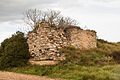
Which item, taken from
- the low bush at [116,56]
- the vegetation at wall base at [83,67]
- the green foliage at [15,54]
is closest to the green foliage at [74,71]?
the vegetation at wall base at [83,67]

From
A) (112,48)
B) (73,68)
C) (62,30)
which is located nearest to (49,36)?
(62,30)

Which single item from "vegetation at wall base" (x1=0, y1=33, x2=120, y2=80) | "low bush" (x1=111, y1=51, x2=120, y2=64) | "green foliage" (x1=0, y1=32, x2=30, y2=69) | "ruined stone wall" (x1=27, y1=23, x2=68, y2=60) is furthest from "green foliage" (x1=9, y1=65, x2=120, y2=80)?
"low bush" (x1=111, y1=51, x2=120, y2=64)

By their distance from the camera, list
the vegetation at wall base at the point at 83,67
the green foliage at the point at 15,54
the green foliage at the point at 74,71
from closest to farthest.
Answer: the green foliage at the point at 74,71
the vegetation at wall base at the point at 83,67
the green foliage at the point at 15,54

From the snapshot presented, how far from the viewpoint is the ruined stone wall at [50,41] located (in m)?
35.3

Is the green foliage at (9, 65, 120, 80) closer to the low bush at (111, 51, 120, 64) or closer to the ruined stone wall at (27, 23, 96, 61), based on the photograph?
the ruined stone wall at (27, 23, 96, 61)

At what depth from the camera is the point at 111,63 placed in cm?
3625

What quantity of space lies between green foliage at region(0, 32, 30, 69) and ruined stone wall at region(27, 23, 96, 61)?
1.87 feet

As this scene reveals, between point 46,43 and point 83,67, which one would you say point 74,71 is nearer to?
point 83,67

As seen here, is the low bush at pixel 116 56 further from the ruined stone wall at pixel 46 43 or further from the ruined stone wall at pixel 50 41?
the ruined stone wall at pixel 46 43

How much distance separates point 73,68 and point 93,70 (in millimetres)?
2038

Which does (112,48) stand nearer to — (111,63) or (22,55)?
(111,63)

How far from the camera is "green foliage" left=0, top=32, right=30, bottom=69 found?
35688 mm

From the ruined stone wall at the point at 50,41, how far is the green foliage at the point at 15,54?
57 cm

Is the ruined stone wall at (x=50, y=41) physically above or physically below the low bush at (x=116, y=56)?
above
